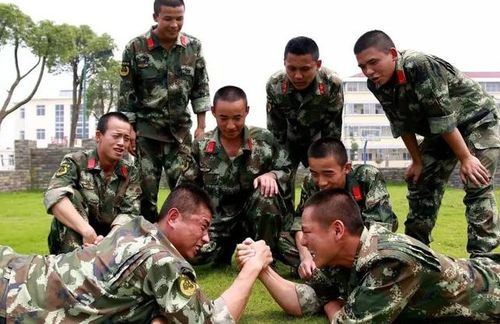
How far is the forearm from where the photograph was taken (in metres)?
3.69

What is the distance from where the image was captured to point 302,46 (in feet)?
16.6

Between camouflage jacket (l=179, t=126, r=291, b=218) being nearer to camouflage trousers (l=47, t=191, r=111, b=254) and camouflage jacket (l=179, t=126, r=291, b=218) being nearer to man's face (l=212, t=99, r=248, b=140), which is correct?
man's face (l=212, t=99, r=248, b=140)

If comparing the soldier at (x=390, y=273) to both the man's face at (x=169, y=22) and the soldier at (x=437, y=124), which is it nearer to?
the soldier at (x=437, y=124)

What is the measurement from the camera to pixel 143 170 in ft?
19.7

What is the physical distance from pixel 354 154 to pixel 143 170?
152 feet

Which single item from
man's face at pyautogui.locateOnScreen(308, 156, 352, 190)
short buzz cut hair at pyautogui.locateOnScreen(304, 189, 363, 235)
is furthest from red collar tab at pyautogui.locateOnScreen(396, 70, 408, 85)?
short buzz cut hair at pyautogui.locateOnScreen(304, 189, 363, 235)

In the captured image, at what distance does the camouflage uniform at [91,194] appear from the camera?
15.6 feet

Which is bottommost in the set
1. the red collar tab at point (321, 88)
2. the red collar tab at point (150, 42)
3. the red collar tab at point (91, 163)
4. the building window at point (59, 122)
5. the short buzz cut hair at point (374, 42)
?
the building window at point (59, 122)

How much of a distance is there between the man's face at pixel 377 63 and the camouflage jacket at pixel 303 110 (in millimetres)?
910

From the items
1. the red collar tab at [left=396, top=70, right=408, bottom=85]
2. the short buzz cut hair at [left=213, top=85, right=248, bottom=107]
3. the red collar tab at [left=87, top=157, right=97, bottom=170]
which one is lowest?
the red collar tab at [left=87, top=157, right=97, bottom=170]

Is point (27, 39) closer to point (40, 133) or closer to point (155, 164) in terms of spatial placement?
point (155, 164)

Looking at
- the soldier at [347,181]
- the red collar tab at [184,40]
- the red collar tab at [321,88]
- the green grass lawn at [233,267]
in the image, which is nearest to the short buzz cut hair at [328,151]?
the soldier at [347,181]

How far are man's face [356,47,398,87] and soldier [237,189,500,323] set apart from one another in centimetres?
161

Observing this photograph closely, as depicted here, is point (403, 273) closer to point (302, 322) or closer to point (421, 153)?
point (302, 322)
